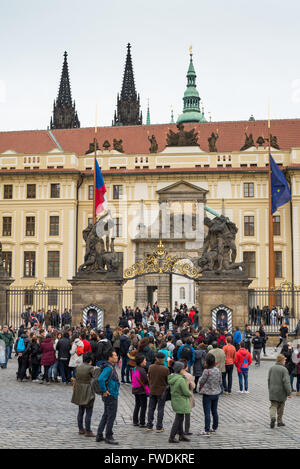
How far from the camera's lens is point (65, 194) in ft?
153

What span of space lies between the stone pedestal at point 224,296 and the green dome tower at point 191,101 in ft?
153

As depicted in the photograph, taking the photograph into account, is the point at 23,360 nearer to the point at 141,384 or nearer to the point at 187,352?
the point at 187,352

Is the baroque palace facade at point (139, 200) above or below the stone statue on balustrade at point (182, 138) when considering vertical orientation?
below

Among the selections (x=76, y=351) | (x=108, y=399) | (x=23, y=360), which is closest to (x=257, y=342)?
(x=76, y=351)

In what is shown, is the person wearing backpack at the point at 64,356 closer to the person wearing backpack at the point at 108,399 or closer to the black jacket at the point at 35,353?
the black jacket at the point at 35,353

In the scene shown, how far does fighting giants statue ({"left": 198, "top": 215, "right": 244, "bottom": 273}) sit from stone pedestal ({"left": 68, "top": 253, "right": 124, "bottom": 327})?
3.56 meters

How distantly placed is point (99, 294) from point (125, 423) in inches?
550

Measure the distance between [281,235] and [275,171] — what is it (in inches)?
498

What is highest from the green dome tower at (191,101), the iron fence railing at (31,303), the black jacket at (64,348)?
the green dome tower at (191,101)

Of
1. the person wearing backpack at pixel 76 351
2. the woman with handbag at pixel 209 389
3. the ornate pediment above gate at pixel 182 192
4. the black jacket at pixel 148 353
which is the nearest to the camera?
the woman with handbag at pixel 209 389

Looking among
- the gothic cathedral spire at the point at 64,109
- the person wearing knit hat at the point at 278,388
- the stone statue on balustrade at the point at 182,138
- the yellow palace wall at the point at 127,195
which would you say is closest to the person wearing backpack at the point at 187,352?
the person wearing knit hat at the point at 278,388

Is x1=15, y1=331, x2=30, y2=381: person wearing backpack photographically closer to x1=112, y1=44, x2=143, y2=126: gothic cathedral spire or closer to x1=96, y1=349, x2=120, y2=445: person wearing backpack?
x1=96, y1=349, x2=120, y2=445: person wearing backpack

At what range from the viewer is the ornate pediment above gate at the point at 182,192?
4547 cm

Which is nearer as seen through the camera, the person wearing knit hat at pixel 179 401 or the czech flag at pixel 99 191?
the person wearing knit hat at pixel 179 401
